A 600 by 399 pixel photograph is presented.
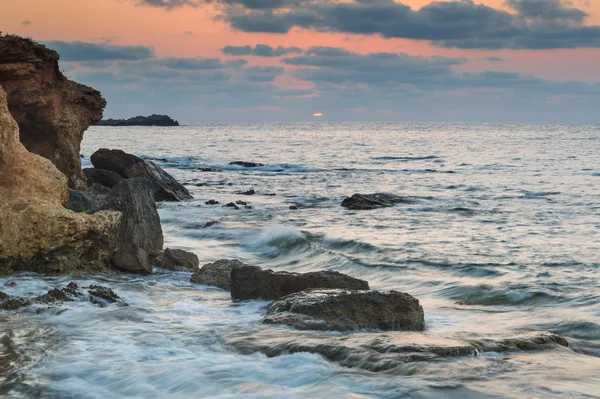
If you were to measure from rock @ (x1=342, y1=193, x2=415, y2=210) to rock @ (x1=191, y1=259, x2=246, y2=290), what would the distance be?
12788 mm

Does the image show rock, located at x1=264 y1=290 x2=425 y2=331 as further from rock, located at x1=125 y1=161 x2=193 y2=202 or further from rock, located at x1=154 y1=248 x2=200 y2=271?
rock, located at x1=125 y1=161 x2=193 y2=202

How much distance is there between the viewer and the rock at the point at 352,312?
8.77 m

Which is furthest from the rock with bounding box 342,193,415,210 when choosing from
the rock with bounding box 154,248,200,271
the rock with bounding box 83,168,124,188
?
the rock with bounding box 154,248,200,271

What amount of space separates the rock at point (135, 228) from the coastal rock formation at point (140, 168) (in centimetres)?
1157

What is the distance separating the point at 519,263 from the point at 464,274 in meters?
1.55

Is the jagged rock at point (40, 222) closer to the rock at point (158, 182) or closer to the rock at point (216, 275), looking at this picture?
the rock at point (216, 275)

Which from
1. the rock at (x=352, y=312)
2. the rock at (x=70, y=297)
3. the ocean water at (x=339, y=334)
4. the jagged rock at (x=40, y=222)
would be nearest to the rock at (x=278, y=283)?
the ocean water at (x=339, y=334)

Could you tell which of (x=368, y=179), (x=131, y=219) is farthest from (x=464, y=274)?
(x=368, y=179)

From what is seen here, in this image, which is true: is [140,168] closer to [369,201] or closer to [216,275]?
[369,201]

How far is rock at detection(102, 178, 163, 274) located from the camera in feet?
40.2

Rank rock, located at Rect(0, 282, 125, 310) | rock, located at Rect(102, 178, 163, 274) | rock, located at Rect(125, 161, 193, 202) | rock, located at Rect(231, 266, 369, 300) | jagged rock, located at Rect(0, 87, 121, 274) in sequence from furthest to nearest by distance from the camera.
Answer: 1. rock, located at Rect(125, 161, 193, 202)
2. rock, located at Rect(102, 178, 163, 274)
3. jagged rock, located at Rect(0, 87, 121, 274)
4. rock, located at Rect(231, 266, 369, 300)
5. rock, located at Rect(0, 282, 125, 310)

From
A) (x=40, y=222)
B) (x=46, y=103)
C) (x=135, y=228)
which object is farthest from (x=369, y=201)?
(x=40, y=222)

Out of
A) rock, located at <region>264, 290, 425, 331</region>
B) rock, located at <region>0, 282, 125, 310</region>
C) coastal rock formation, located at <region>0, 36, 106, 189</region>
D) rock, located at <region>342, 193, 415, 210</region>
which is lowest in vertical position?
rock, located at <region>342, 193, 415, 210</region>

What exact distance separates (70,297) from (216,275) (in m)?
2.84
